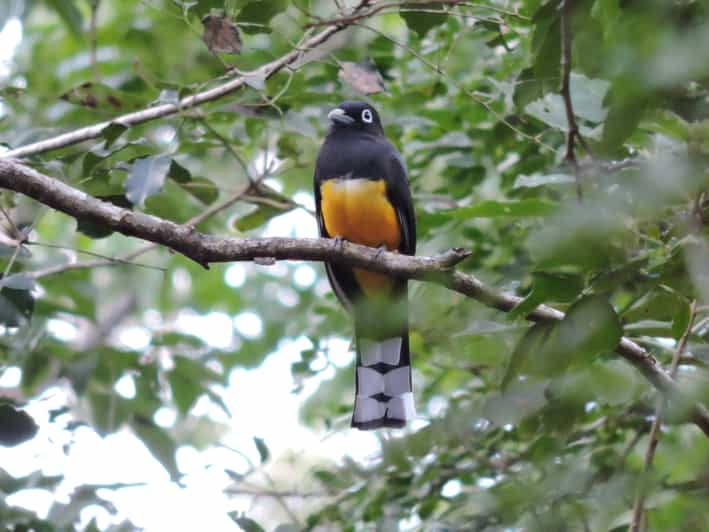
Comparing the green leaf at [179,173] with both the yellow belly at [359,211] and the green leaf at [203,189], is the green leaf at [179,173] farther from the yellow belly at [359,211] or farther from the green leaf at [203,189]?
the yellow belly at [359,211]

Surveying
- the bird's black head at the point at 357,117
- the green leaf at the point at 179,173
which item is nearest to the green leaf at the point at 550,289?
the green leaf at the point at 179,173

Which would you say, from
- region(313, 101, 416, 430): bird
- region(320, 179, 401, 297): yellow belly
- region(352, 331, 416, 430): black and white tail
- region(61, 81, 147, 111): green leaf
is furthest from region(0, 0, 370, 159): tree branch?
region(352, 331, 416, 430): black and white tail

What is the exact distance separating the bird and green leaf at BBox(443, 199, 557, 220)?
76.5 inches

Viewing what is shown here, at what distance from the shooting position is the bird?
4375 millimetres

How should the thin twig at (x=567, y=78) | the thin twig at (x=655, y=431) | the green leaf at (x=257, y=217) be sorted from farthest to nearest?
the green leaf at (x=257, y=217) < the thin twig at (x=655, y=431) < the thin twig at (x=567, y=78)

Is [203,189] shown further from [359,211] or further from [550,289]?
[550,289]

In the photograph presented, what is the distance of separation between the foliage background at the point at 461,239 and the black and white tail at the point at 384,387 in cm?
10

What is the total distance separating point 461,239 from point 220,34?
2.20m

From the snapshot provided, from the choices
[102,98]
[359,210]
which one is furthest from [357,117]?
[102,98]

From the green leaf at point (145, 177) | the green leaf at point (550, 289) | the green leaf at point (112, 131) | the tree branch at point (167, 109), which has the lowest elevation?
the green leaf at point (550, 289)

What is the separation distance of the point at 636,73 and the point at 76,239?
825 cm

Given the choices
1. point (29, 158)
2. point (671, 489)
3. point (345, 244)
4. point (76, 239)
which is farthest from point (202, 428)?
point (671, 489)

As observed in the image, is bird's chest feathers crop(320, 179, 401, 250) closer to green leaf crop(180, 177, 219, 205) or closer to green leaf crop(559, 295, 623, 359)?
green leaf crop(180, 177, 219, 205)

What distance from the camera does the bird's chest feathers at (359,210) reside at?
4680 millimetres
